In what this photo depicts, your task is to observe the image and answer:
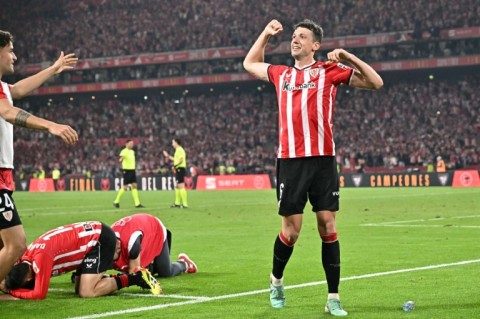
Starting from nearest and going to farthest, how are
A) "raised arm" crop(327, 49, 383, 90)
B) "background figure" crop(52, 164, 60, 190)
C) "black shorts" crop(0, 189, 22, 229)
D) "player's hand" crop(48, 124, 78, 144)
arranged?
"player's hand" crop(48, 124, 78, 144), "raised arm" crop(327, 49, 383, 90), "black shorts" crop(0, 189, 22, 229), "background figure" crop(52, 164, 60, 190)

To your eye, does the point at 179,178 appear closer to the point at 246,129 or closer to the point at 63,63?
the point at 63,63

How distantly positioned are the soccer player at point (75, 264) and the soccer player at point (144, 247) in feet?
1.10

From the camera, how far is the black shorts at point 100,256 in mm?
8938

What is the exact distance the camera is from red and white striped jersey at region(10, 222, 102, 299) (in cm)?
870

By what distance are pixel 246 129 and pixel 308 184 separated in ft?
181

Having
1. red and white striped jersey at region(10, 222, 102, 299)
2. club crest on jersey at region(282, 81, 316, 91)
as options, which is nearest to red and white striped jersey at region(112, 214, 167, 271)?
red and white striped jersey at region(10, 222, 102, 299)

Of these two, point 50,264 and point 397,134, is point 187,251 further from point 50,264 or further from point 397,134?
point 397,134

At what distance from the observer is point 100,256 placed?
9.00 m

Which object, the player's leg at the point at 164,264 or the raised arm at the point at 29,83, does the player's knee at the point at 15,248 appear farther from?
the player's leg at the point at 164,264

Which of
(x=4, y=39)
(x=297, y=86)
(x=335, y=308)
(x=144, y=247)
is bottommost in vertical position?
(x=335, y=308)

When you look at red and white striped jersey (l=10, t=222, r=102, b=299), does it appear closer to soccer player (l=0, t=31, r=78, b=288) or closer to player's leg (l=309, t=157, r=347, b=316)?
soccer player (l=0, t=31, r=78, b=288)

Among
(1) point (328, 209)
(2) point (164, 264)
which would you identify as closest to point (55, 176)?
(2) point (164, 264)

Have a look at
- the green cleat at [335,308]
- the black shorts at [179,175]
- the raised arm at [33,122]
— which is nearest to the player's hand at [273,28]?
the raised arm at [33,122]

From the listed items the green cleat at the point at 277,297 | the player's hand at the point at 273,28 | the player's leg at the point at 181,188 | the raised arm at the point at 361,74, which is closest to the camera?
the raised arm at the point at 361,74
